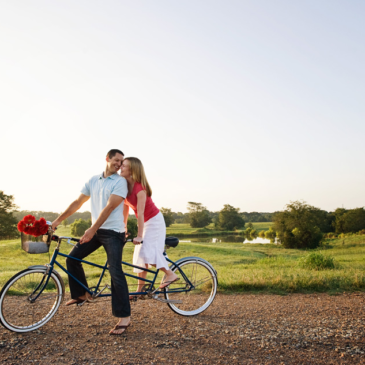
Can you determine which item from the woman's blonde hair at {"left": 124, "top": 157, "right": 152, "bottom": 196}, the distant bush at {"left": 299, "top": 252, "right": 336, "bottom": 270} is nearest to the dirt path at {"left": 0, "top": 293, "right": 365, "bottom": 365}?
the woman's blonde hair at {"left": 124, "top": 157, "right": 152, "bottom": 196}

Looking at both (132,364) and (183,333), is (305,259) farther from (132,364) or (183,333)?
(132,364)

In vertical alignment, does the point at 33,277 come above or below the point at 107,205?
below

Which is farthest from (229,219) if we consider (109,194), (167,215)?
(109,194)

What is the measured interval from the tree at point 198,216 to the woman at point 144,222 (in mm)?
62328

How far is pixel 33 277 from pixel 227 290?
3927mm

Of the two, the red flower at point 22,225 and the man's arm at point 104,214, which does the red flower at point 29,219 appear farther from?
the man's arm at point 104,214

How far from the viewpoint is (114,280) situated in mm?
4289

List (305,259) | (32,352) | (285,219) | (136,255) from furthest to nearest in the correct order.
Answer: (285,219)
(305,259)
(136,255)
(32,352)

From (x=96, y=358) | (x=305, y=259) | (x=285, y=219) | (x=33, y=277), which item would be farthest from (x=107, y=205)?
(x=285, y=219)

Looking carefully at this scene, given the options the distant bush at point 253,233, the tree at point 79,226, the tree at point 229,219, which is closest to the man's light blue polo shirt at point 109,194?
the tree at point 79,226

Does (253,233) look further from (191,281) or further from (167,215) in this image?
(191,281)

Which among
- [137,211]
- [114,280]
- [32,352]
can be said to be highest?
[137,211]

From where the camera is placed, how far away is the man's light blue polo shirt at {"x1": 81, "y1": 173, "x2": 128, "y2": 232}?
13.9ft

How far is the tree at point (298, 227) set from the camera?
1357 inches
